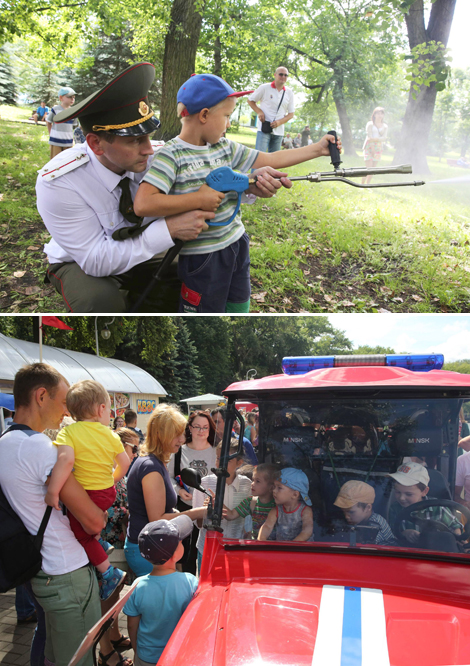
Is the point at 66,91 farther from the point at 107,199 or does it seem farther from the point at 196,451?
the point at 196,451

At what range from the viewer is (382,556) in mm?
2111

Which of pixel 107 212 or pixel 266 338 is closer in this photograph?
pixel 107 212

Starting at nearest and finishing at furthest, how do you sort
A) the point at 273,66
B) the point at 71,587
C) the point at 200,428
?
the point at 71,587, the point at 200,428, the point at 273,66

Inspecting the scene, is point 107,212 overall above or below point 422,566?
above

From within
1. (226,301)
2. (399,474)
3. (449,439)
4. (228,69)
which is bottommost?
(399,474)

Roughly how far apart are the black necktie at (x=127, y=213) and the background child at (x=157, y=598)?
5.75 feet

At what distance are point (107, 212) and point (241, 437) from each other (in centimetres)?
169

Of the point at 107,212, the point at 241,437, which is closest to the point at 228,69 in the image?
the point at 107,212

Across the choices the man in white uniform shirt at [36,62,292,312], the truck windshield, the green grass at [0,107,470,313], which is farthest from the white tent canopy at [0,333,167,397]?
the truck windshield

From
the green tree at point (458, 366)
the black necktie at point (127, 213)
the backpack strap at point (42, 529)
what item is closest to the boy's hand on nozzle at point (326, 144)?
the black necktie at point (127, 213)

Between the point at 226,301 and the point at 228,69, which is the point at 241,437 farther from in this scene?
the point at 228,69

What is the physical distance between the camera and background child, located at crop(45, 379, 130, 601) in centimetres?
258

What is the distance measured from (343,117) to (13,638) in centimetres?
914

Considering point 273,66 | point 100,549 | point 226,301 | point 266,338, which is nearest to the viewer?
point 100,549
